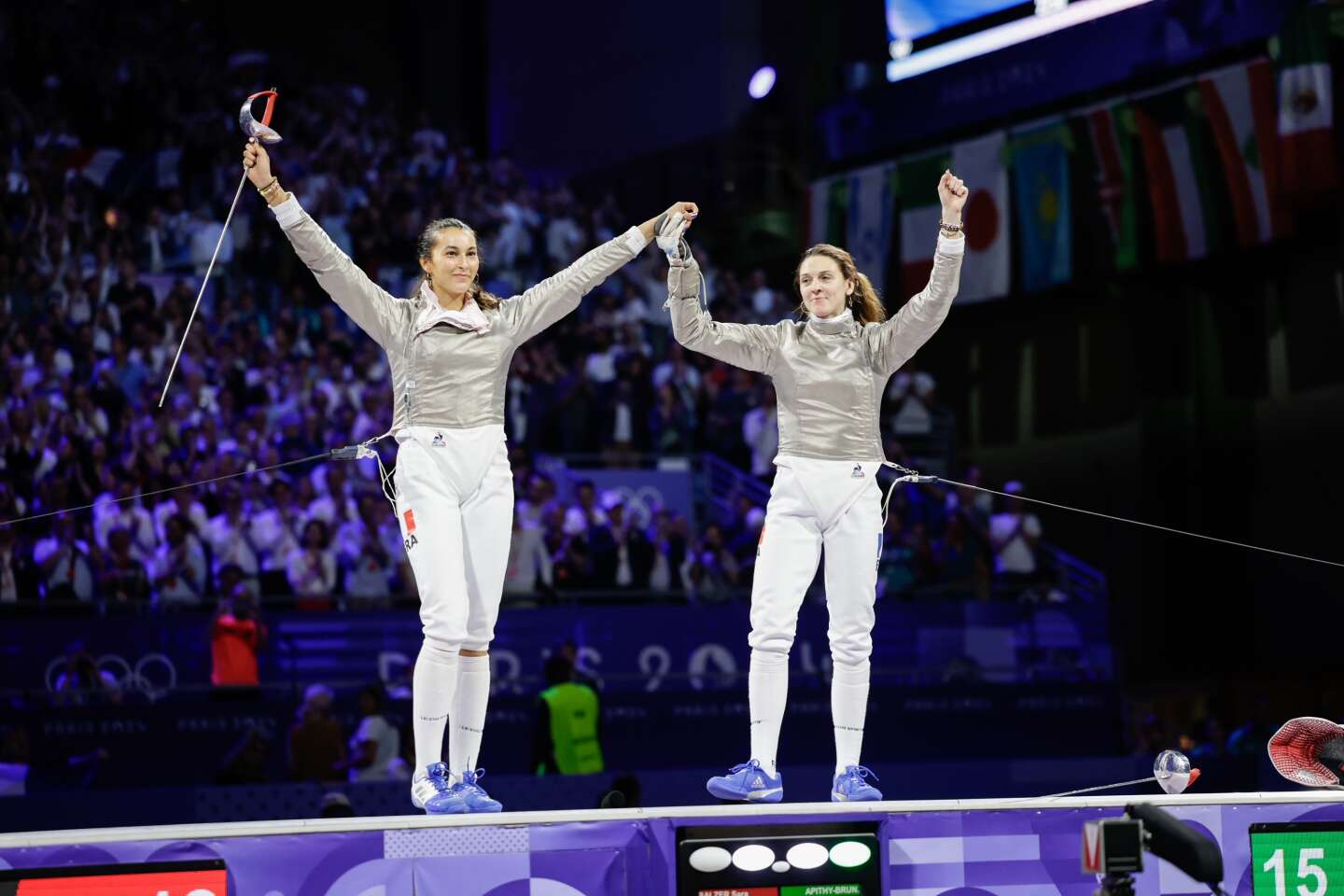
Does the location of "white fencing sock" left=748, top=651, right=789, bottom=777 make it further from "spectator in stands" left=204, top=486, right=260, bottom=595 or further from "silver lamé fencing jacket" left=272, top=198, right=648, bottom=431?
"spectator in stands" left=204, top=486, right=260, bottom=595

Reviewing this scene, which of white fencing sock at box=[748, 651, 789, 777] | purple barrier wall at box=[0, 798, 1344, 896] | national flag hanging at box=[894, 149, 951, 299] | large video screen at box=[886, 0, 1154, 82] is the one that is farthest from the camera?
national flag hanging at box=[894, 149, 951, 299]

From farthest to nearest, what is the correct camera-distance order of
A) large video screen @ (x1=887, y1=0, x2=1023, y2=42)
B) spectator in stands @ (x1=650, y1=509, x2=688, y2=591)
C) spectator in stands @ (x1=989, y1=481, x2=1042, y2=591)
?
large video screen @ (x1=887, y1=0, x2=1023, y2=42) < spectator in stands @ (x1=989, y1=481, x2=1042, y2=591) < spectator in stands @ (x1=650, y1=509, x2=688, y2=591)

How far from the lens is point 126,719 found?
9375 millimetres

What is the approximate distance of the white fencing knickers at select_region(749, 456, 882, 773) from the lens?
515 cm

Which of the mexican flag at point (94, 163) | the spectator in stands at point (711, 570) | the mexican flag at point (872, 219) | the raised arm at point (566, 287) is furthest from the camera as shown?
the mexican flag at point (872, 219)

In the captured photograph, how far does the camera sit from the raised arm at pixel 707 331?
208 inches

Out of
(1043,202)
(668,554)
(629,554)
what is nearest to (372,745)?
(629,554)

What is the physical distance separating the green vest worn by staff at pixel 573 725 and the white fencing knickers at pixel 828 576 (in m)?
3.63

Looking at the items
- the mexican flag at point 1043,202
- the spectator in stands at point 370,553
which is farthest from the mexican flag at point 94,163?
the mexican flag at point 1043,202

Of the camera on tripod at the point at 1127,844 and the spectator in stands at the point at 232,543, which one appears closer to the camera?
the camera on tripod at the point at 1127,844

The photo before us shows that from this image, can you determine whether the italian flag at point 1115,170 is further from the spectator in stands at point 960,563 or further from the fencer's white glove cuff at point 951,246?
the fencer's white glove cuff at point 951,246

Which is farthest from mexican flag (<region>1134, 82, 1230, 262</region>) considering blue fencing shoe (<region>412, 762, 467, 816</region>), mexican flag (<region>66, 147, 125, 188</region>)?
blue fencing shoe (<region>412, 762, 467, 816</region>)

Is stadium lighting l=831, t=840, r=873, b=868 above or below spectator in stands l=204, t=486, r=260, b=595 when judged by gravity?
below

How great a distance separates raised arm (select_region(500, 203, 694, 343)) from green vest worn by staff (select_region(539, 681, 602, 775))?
3.76m
